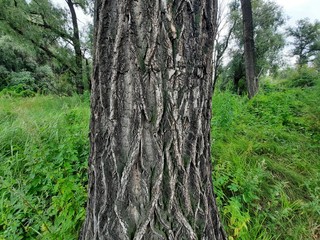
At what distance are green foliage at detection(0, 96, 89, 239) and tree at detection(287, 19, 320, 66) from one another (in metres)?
29.1

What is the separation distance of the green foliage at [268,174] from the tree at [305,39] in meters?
27.1

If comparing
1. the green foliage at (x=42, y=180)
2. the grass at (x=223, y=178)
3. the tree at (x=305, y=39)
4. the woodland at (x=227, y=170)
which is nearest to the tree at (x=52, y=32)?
the woodland at (x=227, y=170)

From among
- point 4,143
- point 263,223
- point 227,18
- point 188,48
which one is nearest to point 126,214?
point 188,48

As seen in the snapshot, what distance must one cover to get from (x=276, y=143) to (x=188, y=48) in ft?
6.41

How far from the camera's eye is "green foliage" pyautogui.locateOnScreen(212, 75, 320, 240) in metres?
1.38

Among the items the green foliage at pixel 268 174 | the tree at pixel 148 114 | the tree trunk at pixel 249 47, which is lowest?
the green foliage at pixel 268 174

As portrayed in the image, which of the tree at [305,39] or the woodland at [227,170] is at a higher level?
the tree at [305,39]

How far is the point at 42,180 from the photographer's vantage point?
153 cm

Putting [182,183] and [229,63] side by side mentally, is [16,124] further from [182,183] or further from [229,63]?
[229,63]

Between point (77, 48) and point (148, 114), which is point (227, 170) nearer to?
point (148, 114)

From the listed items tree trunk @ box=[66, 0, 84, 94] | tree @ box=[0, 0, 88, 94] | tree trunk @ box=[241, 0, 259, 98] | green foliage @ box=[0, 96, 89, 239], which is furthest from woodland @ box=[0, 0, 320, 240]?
tree @ box=[0, 0, 88, 94]

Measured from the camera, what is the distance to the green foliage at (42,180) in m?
1.23

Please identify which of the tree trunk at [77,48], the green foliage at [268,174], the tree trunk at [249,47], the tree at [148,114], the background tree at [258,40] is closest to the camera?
the tree at [148,114]

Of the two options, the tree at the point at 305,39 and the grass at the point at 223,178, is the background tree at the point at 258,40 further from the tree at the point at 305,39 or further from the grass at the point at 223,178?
the tree at the point at 305,39
